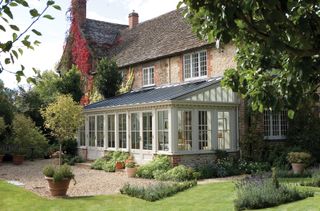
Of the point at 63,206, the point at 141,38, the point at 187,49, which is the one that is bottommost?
the point at 63,206

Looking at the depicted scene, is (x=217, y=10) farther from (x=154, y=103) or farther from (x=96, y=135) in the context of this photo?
(x=96, y=135)

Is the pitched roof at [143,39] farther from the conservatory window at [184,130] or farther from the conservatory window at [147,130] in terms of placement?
the conservatory window at [184,130]

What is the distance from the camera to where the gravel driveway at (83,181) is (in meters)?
13.7

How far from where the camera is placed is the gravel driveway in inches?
540

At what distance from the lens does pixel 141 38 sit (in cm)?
2950

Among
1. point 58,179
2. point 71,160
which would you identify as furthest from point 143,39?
point 58,179

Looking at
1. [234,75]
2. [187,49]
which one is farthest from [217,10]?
[187,49]

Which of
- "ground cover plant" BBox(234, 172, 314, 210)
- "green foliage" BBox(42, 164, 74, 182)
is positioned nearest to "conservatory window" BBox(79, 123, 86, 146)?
"green foliage" BBox(42, 164, 74, 182)

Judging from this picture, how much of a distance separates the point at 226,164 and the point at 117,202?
7.06m

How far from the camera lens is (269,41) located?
3102 mm

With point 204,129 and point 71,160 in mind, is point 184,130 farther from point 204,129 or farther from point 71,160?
point 71,160

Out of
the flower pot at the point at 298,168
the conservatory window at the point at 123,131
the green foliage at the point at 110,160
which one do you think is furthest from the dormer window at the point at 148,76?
the flower pot at the point at 298,168

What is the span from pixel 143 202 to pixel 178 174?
4.31 metres

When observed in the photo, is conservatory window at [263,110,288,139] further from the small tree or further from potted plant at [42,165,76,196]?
potted plant at [42,165,76,196]
